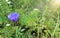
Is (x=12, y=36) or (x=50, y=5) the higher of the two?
(x=50, y=5)

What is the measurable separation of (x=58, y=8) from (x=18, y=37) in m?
0.70

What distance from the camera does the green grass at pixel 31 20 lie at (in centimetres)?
234

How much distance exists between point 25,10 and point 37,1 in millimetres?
234

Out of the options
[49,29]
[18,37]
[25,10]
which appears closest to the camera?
[18,37]

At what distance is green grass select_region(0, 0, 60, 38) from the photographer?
2344mm

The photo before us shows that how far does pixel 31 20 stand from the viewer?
2453 millimetres

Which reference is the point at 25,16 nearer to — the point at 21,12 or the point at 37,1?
the point at 21,12

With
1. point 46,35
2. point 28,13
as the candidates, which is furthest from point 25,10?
point 46,35

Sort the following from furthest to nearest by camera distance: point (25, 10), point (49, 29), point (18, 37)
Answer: point (25, 10), point (49, 29), point (18, 37)

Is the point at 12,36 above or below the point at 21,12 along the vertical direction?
below

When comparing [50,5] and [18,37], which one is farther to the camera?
[50,5]

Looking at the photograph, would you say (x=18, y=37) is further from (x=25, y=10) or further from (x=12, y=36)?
(x=25, y=10)

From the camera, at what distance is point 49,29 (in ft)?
7.98

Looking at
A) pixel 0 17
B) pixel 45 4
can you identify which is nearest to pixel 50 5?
pixel 45 4
